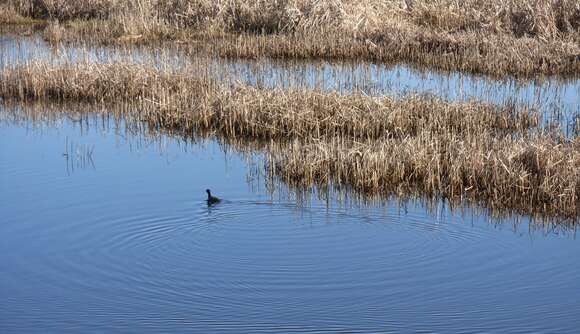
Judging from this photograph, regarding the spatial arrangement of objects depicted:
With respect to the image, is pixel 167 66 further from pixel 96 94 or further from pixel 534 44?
pixel 534 44

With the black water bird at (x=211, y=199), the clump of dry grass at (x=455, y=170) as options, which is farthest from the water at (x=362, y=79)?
the black water bird at (x=211, y=199)

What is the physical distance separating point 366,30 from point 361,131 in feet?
22.8

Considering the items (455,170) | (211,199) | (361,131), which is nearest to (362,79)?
(361,131)

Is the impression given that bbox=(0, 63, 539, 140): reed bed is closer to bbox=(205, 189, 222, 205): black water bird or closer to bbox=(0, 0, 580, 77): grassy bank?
bbox=(205, 189, 222, 205): black water bird

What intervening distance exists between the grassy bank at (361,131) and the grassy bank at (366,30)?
3682 mm

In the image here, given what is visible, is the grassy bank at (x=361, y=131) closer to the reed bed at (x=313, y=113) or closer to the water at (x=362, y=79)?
the reed bed at (x=313, y=113)

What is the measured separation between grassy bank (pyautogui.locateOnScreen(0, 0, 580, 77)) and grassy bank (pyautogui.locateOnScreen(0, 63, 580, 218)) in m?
3.68

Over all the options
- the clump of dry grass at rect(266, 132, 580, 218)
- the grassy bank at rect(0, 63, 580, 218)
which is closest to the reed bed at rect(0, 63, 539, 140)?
the grassy bank at rect(0, 63, 580, 218)

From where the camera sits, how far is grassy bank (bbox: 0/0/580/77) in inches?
611

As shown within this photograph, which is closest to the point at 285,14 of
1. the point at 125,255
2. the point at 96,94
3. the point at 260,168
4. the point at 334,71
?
the point at 334,71

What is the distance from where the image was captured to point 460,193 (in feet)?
29.1

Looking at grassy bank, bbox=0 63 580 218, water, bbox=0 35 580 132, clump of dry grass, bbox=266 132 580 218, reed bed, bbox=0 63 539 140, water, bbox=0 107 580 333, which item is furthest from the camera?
water, bbox=0 35 580 132

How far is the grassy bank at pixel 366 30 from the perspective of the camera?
1552cm

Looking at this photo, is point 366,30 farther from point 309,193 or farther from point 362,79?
point 309,193
